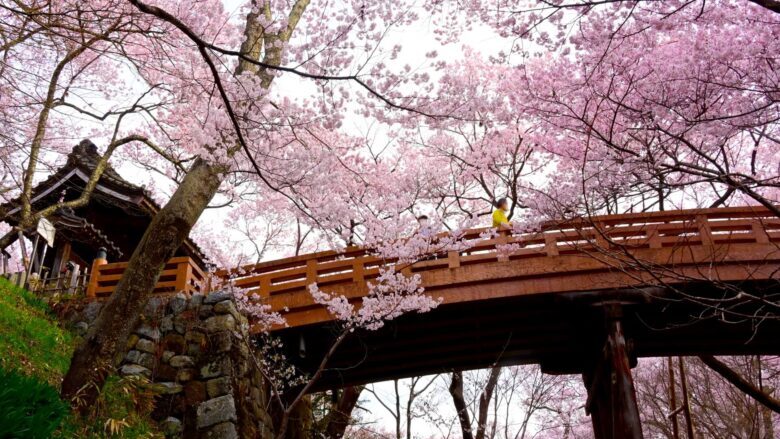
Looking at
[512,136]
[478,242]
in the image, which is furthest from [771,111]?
[512,136]

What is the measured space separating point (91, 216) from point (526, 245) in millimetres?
9449

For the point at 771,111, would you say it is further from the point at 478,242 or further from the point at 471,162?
the point at 471,162

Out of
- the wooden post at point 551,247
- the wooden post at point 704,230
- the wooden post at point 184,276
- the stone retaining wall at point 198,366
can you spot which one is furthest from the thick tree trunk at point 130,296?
the wooden post at point 704,230

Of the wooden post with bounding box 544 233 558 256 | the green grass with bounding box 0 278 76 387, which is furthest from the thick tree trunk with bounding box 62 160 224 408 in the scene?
the wooden post with bounding box 544 233 558 256

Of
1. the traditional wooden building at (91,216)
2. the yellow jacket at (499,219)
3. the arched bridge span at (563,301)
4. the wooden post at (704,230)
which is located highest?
the traditional wooden building at (91,216)

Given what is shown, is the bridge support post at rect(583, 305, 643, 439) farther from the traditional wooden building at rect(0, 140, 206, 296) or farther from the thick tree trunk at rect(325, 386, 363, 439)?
the traditional wooden building at rect(0, 140, 206, 296)

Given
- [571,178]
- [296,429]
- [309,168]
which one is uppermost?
[571,178]

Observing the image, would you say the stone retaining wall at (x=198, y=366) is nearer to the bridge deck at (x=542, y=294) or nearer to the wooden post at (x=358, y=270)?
the bridge deck at (x=542, y=294)

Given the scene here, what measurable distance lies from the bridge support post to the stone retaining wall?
17.7 feet

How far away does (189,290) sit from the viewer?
35.6 ft

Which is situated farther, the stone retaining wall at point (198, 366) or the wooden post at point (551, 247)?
the wooden post at point (551, 247)

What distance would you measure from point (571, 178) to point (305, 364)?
636cm

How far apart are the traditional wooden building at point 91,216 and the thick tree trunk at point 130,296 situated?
5289 mm

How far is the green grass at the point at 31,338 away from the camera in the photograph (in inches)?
293
